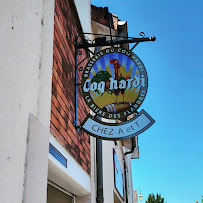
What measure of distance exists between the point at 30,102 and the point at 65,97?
131 cm

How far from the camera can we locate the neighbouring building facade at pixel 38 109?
5.89 ft

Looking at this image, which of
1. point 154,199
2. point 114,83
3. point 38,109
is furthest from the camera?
point 154,199

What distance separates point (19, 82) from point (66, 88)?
155 cm

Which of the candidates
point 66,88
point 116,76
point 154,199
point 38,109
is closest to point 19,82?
point 38,109

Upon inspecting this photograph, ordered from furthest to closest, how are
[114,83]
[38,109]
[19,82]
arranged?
[114,83] → [38,109] → [19,82]

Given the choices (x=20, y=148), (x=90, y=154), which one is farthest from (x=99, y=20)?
(x=20, y=148)

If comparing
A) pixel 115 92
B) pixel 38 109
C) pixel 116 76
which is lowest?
pixel 38 109

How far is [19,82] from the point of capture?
6.50 ft

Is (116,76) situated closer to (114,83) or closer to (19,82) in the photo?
(114,83)

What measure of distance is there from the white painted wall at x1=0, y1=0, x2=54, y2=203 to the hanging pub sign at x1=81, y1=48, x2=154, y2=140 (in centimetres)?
92

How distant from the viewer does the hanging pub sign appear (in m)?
3.31

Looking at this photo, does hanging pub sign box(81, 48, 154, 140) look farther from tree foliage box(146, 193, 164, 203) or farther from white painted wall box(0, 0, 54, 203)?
tree foliage box(146, 193, 164, 203)

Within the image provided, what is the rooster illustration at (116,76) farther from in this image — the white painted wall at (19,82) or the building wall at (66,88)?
the white painted wall at (19,82)

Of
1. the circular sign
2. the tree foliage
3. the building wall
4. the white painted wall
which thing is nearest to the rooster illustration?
the circular sign
